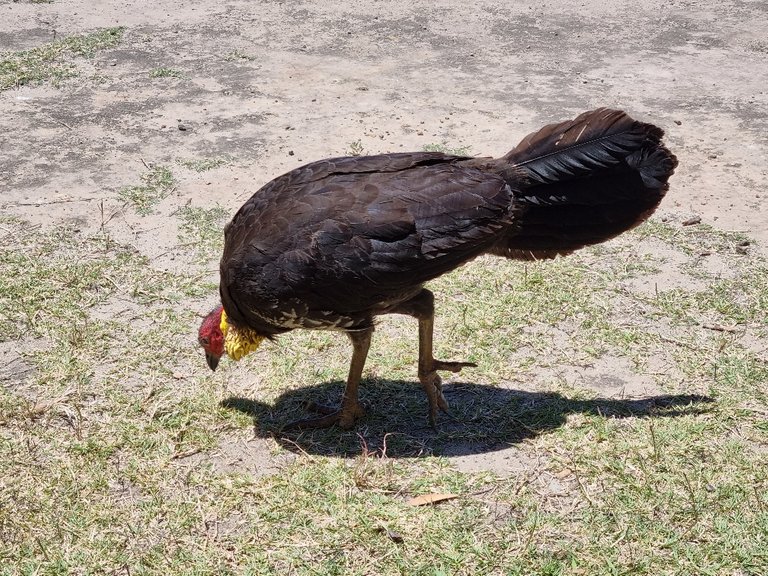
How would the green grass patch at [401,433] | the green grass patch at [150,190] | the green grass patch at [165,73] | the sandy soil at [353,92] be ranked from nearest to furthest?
the green grass patch at [401,433] < the green grass patch at [150,190] < the sandy soil at [353,92] < the green grass patch at [165,73]

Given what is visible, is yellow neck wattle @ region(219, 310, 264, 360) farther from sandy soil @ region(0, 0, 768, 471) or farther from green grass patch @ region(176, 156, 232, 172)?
Result: green grass patch @ region(176, 156, 232, 172)

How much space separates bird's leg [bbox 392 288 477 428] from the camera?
16.5ft

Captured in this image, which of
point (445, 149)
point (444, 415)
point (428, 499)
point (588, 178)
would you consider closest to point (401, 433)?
point (444, 415)

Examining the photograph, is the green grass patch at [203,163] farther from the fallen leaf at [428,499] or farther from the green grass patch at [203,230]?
the fallen leaf at [428,499]

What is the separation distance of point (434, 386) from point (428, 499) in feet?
2.78

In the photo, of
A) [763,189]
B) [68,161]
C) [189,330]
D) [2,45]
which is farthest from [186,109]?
[763,189]

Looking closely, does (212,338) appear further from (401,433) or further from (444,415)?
(444,415)

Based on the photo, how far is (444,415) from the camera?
5129mm

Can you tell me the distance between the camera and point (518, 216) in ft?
16.1

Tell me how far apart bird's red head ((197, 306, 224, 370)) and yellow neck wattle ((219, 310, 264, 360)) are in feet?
0.11

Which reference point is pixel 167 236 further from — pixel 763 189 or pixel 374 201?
pixel 763 189

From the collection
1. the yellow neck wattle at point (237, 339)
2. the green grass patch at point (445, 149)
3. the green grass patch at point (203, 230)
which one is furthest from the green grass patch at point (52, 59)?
the yellow neck wattle at point (237, 339)

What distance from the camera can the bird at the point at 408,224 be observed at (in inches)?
182

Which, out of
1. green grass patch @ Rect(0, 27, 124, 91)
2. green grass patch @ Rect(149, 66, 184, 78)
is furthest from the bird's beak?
green grass patch @ Rect(0, 27, 124, 91)
